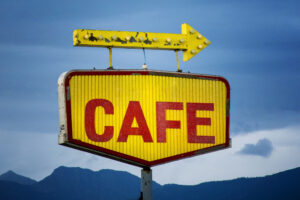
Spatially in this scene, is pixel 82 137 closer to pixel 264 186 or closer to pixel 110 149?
pixel 110 149

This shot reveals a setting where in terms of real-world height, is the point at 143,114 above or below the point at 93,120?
above

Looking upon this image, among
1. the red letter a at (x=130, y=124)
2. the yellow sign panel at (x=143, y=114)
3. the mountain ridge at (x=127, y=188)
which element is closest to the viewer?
the yellow sign panel at (x=143, y=114)

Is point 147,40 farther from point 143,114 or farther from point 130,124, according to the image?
point 130,124

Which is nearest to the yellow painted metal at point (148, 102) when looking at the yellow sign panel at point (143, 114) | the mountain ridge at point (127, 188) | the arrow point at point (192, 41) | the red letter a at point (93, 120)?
the yellow sign panel at point (143, 114)

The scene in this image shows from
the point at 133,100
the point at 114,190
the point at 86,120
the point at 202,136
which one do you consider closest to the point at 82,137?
the point at 86,120

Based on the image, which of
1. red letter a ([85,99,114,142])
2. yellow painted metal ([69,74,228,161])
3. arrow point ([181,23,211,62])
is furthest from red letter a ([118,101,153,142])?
arrow point ([181,23,211,62])

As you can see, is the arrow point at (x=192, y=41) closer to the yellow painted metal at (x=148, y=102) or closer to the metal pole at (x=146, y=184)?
the yellow painted metal at (x=148, y=102)

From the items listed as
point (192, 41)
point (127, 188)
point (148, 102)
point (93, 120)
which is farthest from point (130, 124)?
point (127, 188)
